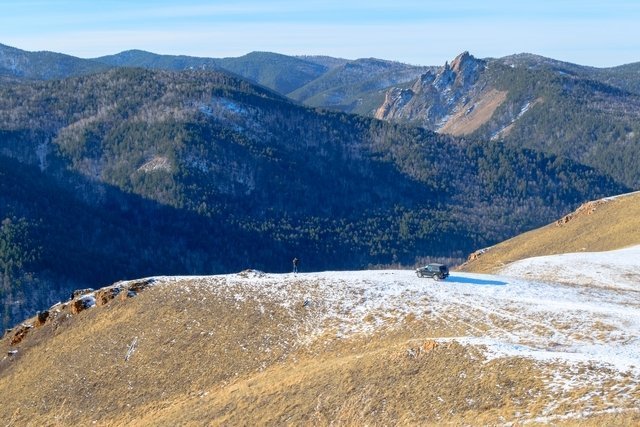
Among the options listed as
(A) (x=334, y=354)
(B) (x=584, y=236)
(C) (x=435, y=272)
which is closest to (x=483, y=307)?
(C) (x=435, y=272)

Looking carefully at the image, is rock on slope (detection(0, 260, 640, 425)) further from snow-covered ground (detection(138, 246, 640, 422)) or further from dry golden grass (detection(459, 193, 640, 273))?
dry golden grass (detection(459, 193, 640, 273))

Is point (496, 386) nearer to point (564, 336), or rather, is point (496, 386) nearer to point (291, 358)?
point (564, 336)

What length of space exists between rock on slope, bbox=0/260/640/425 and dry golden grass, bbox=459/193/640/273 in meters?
35.7

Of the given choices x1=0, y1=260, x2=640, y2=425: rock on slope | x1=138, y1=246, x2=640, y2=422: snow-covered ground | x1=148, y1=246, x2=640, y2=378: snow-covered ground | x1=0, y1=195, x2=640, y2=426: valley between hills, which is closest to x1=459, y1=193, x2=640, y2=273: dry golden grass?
x1=0, y1=195, x2=640, y2=426: valley between hills

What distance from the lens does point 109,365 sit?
196 ft

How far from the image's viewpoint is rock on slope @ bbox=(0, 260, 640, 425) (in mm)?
41969

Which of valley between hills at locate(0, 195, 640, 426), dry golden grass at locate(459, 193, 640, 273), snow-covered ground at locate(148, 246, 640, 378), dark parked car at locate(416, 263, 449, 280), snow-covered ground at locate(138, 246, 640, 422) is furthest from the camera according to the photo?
dry golden grass at locate(459, 193, 640, 273)

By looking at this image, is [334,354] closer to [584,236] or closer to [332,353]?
[332,353]

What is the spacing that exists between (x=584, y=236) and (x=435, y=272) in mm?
53432

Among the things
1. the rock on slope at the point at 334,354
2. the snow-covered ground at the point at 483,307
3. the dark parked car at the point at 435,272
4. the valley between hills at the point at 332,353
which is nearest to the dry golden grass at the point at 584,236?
the valley between hills at the point at 332,353

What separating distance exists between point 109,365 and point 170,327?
19.4ft

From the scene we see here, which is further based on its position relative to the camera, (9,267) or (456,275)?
(9,267)

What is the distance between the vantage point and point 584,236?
115 meters

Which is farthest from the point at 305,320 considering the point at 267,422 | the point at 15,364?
the point at 15,364
